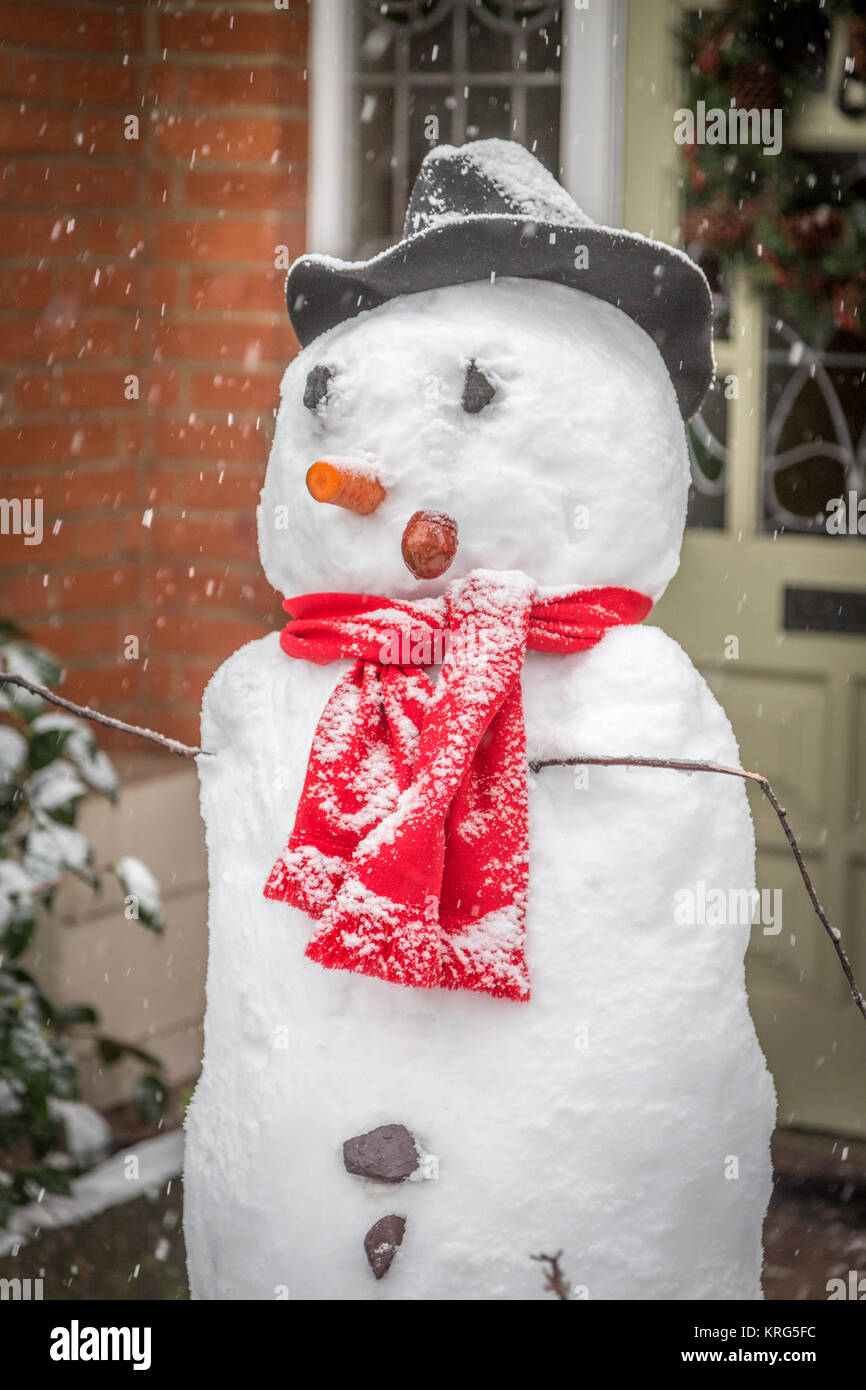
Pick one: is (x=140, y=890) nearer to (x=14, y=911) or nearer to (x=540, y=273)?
(x=14, y=911)

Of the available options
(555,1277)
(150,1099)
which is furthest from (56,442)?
(555,1277)

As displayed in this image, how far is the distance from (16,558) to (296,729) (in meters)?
1.38

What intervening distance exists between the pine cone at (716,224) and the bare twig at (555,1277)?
1.74 m

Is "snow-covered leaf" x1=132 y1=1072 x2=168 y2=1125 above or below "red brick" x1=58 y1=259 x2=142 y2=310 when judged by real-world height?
below

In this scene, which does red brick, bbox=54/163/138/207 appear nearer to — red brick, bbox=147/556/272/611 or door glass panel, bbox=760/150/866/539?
red brick, bbox=147/556/272/611

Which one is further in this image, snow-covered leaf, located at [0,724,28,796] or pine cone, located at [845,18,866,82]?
pine cone, located at [845,18,866,82]

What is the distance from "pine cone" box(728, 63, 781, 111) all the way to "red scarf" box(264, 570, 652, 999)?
137 centimetres

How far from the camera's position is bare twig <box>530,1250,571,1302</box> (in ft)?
3.90

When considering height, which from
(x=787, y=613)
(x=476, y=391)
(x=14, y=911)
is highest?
(x=476, y=391)

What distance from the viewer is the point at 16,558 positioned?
2604mm

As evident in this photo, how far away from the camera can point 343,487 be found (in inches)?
50.0

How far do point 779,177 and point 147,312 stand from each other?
1.10 metres

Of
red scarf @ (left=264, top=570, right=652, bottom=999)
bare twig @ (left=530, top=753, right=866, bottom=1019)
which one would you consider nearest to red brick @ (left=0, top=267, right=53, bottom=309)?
red scarf @ (left=264, top=570, right=652, bottom=999)

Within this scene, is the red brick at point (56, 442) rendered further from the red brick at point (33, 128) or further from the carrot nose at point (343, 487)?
the carrot nose at point (343, 487)
